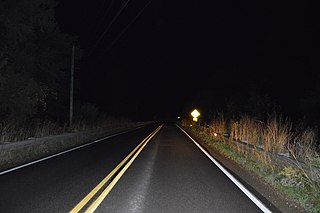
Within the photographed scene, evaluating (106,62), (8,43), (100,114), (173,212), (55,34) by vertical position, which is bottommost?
(173,212)

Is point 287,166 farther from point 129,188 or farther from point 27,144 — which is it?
point 27,144

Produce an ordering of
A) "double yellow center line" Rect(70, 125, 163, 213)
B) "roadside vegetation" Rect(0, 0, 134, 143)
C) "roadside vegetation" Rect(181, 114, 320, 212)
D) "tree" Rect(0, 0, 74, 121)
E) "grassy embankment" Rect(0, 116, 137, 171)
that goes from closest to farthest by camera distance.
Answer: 1. "double yellow center line" Rect(70, 125, 163, 213)
2. "roadside vegetation" Rect(181, 114, 320, 212)
3. "grassy embankment" Rect(0, 116, 137, 171)
4. "roadside vegetation" Rect(0, 0, 134, 143)
5. "tree" Rect(0, 0, 74, 121)

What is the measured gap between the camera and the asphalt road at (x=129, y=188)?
259 inches

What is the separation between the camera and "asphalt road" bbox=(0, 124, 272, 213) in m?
6.58

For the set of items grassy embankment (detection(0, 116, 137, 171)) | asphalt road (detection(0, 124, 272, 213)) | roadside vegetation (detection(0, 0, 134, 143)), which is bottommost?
asphalt road (detection(0, 124, 272, 213))

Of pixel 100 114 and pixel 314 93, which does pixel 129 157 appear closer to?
pixel 314 93

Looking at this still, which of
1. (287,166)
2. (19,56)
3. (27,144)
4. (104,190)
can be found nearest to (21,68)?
(19,56)

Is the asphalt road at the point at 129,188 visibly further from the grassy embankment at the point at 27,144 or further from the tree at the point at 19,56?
the tree at the point at 19,56

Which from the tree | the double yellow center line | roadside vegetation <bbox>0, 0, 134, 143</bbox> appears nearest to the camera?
the double yellow center line

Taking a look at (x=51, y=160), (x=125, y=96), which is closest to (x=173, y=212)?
(x=51, y=160)

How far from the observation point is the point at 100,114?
156ft

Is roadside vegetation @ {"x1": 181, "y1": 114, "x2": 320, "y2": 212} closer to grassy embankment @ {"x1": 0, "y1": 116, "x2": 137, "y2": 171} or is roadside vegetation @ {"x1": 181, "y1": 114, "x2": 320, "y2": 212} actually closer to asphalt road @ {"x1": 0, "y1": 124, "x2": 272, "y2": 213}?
asphalt road @ {"x1": 0, "y1": 124, "x2": 272, "y2": 213}

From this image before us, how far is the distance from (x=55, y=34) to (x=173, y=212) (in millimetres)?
29769

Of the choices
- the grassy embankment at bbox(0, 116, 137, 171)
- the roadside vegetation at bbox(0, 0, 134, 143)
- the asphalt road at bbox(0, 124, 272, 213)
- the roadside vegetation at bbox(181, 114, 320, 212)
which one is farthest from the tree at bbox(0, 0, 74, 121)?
the roadside vegetation at bbox(181, 114, 320, 212)
